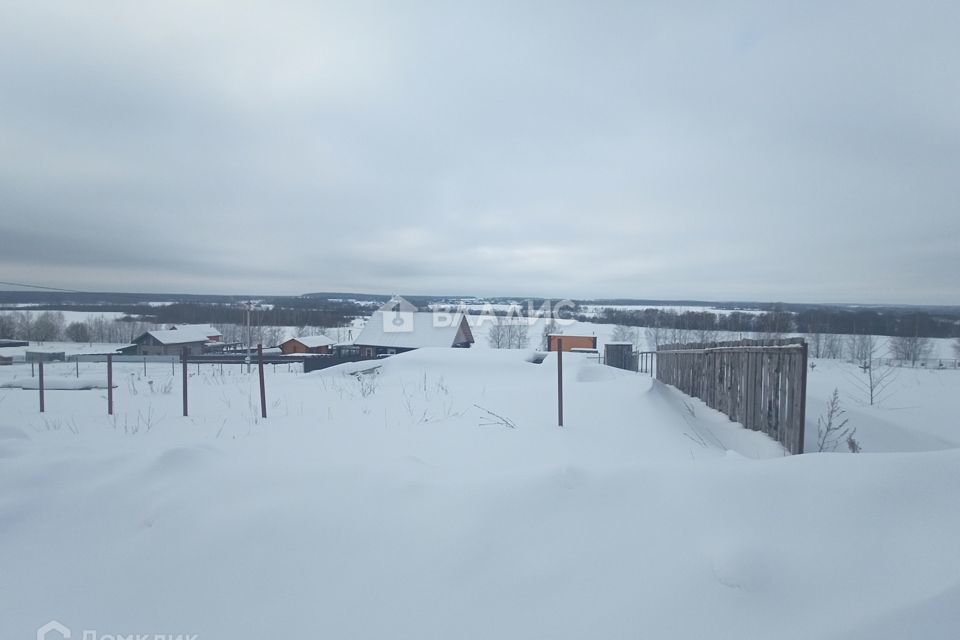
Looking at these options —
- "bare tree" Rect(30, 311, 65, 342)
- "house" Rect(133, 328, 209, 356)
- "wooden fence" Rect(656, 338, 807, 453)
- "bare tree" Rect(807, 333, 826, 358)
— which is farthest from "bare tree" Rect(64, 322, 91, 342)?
"bare tree" Rect(807, 333, 826, 358)

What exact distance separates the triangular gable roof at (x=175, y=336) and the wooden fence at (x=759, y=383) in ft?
142

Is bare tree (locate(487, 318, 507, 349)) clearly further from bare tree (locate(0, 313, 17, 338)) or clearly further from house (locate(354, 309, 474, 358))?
bare tree (locate(0, 313, 17, 338))

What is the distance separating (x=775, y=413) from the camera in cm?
484

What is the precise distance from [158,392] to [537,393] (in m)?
8.96

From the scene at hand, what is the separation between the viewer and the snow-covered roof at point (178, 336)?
1518 inches

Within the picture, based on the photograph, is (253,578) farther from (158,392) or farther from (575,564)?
(158,392)

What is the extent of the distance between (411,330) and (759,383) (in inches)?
1124

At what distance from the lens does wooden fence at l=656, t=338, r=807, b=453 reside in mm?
4312

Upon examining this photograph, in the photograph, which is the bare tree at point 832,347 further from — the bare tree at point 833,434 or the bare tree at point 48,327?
the bare tree at point 48,327

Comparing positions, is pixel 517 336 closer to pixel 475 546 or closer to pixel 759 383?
pixel 759 383

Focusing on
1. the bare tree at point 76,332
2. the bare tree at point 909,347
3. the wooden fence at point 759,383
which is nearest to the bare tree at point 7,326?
the bare tree at point 76,332

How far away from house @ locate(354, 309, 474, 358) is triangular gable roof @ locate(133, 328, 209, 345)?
18485 mm

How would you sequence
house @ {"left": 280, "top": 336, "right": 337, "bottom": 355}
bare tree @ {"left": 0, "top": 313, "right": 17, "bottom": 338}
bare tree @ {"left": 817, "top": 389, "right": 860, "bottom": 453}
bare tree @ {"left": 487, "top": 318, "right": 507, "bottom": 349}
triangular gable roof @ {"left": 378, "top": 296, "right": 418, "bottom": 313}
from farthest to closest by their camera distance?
house @ {"left": 280, "top": 336, "right": 337, "bottom": 355}, bare tree @ {"left": 487, "top": 318, "right": 507, "bottom": 349}, triangular gable roof @ {"left": 378, "top": 296, "right": 418, "bottom": 313}, bare tree @ {"left": 0, "top": 313, "right": 17, "bottom": 338}, bare tree @ {"left": 817, "top": 389, "right": 860, "bottom": 453}

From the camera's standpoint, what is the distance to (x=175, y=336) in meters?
39.6
